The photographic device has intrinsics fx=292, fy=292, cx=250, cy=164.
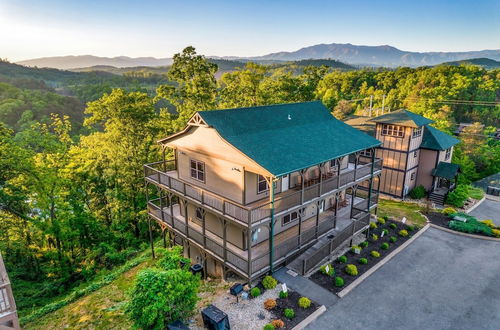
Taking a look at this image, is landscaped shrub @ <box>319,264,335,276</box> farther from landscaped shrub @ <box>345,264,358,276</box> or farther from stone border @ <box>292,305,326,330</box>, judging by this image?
stone border @ <box>292,305,326,330</box>

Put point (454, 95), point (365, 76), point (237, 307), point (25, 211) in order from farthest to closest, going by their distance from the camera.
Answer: point (365, 76), point (454, 95), point (25, 211), point (237, 307)

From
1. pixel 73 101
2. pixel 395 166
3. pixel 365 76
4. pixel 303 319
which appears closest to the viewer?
pixel 303 319

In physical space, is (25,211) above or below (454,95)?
below

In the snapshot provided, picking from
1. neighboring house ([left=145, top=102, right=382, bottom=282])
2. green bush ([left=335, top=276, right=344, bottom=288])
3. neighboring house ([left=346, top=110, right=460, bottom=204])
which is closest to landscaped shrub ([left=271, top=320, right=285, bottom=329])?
neighboring house ([left=145, top=102, right=382, bottom=282])

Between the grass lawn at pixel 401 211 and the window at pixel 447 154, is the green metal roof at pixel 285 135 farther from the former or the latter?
the window at pixel 447 154

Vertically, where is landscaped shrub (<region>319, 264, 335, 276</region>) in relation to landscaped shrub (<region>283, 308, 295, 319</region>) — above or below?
below

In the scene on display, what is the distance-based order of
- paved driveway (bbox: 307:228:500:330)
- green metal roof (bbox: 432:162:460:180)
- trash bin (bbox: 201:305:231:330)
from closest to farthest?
1. trash bin (bbox: 201:305:231:330)
2. paved driveway (bbox: 307:228:500:330)
3. green metal roof (bbox: 432:162:460:180)

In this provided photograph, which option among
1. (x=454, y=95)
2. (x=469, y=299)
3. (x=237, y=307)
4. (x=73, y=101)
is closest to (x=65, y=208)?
(x=237, y=307)

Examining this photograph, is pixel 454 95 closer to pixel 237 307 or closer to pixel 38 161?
pixel 237 307
